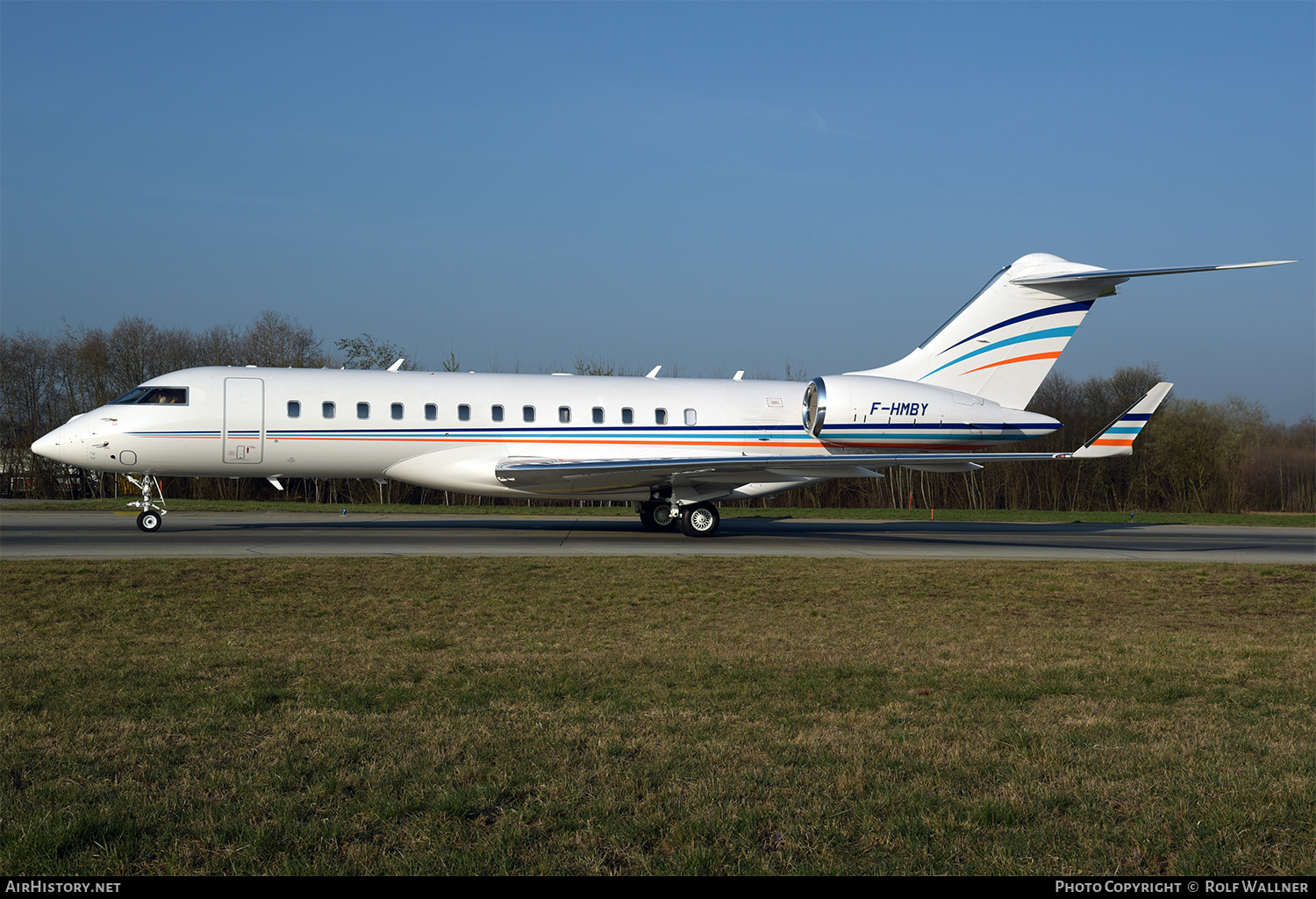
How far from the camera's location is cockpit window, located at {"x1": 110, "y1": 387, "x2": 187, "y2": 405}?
18969 millimetres

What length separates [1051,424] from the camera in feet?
72.0

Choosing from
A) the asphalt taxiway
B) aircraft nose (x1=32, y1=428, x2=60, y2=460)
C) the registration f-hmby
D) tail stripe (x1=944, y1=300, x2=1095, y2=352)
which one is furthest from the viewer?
tail stripe (x1=944, y1=300, x2=1095, y2=352)

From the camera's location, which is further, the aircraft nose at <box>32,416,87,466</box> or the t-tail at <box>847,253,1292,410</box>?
the t-tail at <box>847,253,1292,410</box>

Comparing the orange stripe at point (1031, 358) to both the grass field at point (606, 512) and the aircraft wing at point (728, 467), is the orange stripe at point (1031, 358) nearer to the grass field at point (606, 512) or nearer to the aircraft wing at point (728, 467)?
the aircraft wing at point (728, 467)

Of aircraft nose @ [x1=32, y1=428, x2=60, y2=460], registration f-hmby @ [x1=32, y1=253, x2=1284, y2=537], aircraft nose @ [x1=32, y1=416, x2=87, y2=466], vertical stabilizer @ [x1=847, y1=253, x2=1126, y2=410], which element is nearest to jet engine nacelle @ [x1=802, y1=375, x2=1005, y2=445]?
registration f-hmby @ [x1=32, y1=253, x2=1284, y2=537]

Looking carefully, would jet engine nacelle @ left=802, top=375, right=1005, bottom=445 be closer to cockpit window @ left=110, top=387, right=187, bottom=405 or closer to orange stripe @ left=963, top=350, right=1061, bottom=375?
orange stripe @ left=963, top=350, right=1061, bottom=375

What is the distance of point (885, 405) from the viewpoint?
21.3 metres

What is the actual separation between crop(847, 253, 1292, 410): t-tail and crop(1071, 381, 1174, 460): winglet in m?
3.64

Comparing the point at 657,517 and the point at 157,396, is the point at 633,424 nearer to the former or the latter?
the point at 657,517

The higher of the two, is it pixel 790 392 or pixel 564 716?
pixel 790 392

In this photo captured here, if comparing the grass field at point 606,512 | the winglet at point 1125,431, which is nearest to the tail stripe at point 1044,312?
the winglet at point 1125,431
